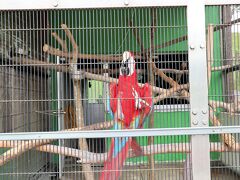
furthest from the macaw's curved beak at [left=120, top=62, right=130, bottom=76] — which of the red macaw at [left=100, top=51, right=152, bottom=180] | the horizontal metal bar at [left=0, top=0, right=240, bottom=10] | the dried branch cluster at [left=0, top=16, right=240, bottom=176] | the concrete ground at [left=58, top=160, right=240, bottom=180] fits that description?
the concrete ground at [left=58, top=160, right=240, bottom=180]

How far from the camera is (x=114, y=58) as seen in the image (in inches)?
128

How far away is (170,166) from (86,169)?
0.78m

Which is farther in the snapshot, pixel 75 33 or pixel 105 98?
pixel 75 33

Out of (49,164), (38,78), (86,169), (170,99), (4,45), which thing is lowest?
(49,164)

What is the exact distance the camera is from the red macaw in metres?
2.96

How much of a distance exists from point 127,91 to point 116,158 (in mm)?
590

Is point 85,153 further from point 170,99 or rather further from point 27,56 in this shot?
point 27,56

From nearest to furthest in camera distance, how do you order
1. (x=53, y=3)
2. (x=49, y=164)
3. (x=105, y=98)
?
(x=53, y=3) → (x=105, y=98) → (x=49, y=164)

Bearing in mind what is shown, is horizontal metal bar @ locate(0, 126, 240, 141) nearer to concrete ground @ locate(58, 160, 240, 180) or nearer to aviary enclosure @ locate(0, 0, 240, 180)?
aviary enclosure @ locate(0, 0, 240, 180)

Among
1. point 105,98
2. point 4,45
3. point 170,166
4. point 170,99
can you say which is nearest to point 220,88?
point 170,99

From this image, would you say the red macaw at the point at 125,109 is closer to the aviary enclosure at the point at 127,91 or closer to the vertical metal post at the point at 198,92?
the aviary enclosure at the point at 127,91

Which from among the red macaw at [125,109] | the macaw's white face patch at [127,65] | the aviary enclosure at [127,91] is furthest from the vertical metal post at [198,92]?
the macaw's white face patch at [127,65]

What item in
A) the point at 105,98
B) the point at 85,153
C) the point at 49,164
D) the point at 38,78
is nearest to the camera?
the point at 105,98

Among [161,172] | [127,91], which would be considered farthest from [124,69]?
[161,172]
